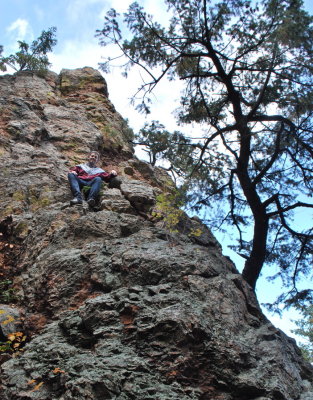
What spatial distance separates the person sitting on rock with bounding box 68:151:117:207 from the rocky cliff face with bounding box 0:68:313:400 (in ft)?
0.67

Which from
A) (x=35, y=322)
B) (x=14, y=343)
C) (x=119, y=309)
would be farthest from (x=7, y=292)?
(x=119, y=309)

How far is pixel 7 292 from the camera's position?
5.38 meters

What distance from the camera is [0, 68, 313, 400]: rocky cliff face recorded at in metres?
3.72

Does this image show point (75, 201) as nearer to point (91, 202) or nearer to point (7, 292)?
point (91, 202)

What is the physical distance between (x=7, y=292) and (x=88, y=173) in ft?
11.2

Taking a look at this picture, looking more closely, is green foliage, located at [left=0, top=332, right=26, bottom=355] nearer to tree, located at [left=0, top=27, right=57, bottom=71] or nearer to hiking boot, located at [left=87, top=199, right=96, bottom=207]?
hiking boot, located at [left=87, top=199, right=96, bottom=207]

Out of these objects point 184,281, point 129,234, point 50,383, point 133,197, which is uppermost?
point 133,197

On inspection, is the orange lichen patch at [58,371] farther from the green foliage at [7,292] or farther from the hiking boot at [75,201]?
the hiking boot at [75,201]

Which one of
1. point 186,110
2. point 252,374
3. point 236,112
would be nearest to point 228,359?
point 252,374

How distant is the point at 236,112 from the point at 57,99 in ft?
19.1

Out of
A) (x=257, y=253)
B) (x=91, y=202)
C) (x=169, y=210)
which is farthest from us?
(x=257, y=253)

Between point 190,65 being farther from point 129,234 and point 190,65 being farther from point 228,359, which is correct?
point 228,359

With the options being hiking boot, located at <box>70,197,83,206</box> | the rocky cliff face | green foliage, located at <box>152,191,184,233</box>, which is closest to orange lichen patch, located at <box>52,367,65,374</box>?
the rocky cliff face

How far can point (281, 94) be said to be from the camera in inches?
339
